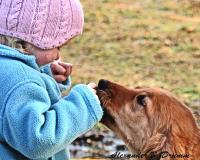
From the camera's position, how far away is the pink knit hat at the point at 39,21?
4.18 m

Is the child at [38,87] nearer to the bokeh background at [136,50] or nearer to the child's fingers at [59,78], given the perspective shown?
the child's fingers at [59,78]

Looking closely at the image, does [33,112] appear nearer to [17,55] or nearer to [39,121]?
[39,121]

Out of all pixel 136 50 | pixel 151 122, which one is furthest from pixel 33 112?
pixel 136 50

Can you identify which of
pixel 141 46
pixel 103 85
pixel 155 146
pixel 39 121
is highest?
pixel 39 121

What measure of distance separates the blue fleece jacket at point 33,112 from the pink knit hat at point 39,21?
11 centimetres

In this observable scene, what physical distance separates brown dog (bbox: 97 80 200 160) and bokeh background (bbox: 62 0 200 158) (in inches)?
133

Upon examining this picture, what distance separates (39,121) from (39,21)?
1.82 feet

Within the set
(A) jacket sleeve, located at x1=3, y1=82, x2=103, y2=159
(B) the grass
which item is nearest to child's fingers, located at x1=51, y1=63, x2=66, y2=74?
(A) jacket sleeve, located at x1=3, y1=82, x2=103, y2=159

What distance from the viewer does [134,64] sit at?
12344 mm

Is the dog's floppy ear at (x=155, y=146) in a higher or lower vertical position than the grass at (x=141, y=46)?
higher

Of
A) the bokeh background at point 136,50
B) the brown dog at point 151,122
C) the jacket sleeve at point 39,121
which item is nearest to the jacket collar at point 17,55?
the jacket sleeve at point 39,121

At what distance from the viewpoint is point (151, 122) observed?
5.05 meters

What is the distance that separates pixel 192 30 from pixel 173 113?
9.72 metres

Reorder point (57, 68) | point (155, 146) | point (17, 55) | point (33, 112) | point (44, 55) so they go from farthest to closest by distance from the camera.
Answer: point (155, 146), point (57, 68), point (44, 55), point (17, 55), point (33, 112)
